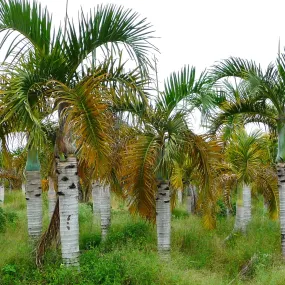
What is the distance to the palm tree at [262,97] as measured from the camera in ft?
28.9

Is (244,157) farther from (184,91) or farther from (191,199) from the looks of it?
(191,199)

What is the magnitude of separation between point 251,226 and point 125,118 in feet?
25.1

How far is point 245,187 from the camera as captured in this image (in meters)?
12.4

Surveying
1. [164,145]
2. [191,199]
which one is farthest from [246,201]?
[191,199]

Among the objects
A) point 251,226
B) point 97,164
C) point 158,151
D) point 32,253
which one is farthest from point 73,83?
point 251,226

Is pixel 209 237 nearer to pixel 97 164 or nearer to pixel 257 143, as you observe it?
pixel 257 143

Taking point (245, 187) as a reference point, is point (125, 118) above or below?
above

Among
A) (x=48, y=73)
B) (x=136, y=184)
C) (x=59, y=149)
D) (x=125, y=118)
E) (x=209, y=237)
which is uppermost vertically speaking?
(x=48, y=73)

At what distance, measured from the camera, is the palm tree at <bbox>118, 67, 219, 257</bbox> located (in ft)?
25.4

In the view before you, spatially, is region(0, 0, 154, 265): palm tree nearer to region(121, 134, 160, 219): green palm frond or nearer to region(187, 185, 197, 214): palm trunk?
region(121, 134, 160, 219): green palm frond

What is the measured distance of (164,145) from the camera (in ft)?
25.8

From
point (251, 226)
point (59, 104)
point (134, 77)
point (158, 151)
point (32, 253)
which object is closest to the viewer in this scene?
point (59, 104)

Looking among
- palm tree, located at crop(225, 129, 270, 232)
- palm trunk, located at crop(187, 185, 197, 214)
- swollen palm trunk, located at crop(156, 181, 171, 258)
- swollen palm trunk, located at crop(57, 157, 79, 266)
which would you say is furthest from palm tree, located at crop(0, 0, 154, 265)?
palm trunk, located at crop(187, 185, 197, 214)

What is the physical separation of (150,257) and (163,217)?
3.96ft
